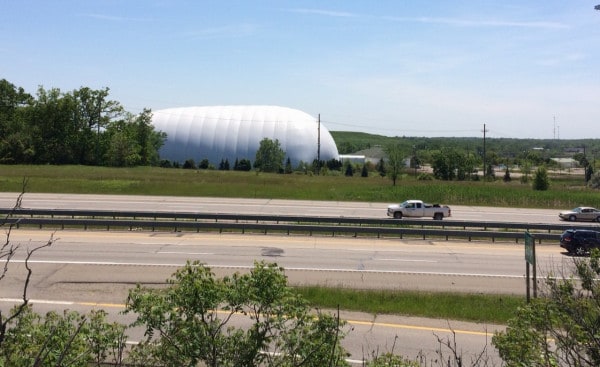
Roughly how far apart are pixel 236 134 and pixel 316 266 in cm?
8205

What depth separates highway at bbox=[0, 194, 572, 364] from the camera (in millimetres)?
12284

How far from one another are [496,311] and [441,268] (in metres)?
5.20

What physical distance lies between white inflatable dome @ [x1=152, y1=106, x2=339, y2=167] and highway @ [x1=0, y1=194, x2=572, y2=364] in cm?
7134

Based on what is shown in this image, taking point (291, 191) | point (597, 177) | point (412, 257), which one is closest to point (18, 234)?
point (412, 257)

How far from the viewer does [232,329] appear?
6172 millimetres

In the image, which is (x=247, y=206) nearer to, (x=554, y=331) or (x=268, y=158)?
(x=554, y=331)

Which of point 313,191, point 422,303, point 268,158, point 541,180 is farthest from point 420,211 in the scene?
point 268,158

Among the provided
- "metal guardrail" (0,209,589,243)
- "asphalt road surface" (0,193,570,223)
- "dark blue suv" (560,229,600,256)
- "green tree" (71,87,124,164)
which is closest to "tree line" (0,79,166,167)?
"green tree" (71,87,124,164)

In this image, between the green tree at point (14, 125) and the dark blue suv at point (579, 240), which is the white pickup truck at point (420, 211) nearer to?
the dark blue suv at point (579, 240)

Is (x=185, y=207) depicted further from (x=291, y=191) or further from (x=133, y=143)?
(x=133, y=143)

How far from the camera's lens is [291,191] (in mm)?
45250

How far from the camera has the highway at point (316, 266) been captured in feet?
40.3

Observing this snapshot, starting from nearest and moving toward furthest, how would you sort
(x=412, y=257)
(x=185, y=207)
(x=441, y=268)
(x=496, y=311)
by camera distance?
(x=496, y=311)
(x=441, y=268)
(x=412, y=257)
(x=185, y=207)

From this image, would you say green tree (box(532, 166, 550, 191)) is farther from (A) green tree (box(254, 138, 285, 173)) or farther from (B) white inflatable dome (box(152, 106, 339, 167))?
(B) white inflatable dome (box(152, 106, 339, 167))
